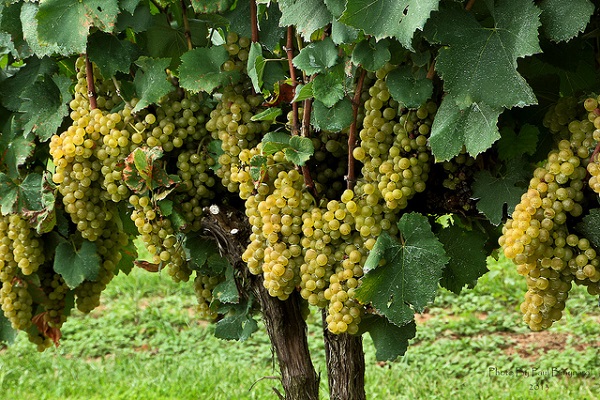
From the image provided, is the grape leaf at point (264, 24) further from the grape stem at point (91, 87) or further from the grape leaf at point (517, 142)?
the grape leaf at point (517, 142)

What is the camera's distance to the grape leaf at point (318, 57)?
172cm

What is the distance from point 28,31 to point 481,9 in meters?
1.25

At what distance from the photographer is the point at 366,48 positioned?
5.34 feet

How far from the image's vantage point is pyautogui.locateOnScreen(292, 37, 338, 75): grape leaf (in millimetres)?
1719

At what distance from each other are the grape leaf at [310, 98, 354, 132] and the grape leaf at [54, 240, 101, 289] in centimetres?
110

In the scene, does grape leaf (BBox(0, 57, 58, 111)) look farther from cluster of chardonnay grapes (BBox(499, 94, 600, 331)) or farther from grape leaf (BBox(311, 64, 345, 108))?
cluster of chardonnay grapes (BBox(499, 94, 600, 331))

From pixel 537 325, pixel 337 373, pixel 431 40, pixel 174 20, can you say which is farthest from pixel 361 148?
pixel 174 20

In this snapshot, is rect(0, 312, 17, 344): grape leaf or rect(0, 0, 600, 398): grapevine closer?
rect(0, 0, 600, 398): grapevine

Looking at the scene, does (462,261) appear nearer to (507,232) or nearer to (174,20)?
(507,232)

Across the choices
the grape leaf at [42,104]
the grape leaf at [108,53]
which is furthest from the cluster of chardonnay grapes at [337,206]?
Result: the grape leaf at [42,104]

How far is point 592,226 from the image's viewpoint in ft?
5.17

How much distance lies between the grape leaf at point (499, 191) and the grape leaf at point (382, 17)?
477 mm

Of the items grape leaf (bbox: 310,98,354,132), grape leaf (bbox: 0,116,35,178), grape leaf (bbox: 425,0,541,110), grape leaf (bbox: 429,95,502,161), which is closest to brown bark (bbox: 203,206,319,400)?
grape leaf (bbox: 310,98,354,132)

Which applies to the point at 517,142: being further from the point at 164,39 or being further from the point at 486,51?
the point at 164,39
